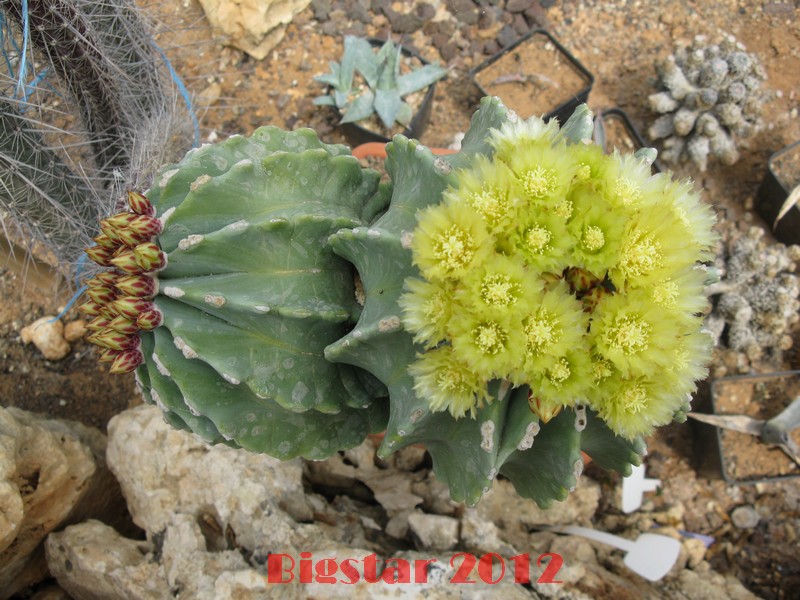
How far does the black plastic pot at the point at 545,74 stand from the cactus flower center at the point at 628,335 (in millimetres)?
2361

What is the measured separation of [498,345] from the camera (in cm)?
96

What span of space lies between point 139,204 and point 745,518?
103 inches

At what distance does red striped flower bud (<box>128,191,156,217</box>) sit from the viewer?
4.67 ft

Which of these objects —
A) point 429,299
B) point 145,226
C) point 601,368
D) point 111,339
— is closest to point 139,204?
point 145,226

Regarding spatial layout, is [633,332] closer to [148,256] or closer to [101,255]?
[148,256]

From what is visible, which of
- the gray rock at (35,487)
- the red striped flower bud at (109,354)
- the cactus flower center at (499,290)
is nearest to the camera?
the cactus flower center at (499,290)

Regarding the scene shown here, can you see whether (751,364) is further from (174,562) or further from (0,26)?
(0,26)

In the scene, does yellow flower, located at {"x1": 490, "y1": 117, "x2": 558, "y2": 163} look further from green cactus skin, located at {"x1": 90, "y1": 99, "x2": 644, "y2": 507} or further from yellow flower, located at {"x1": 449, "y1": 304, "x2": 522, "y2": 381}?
yellow flower, located at {"x1": 449, "y1": 304, "x2": 522, "y2": 381}

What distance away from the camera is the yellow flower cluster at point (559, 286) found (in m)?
0.96

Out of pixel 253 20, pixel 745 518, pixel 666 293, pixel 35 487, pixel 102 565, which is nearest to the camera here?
pixel 666 293

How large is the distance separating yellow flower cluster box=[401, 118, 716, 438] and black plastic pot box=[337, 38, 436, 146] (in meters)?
2.05

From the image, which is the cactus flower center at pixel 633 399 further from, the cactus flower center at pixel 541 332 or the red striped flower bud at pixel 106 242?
the red striped flower bud at pixel 106 242

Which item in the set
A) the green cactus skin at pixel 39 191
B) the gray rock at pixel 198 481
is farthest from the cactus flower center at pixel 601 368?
the green cactus skin at pixel 39 191

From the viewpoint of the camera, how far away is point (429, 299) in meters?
1.02
